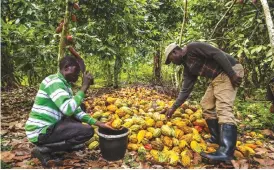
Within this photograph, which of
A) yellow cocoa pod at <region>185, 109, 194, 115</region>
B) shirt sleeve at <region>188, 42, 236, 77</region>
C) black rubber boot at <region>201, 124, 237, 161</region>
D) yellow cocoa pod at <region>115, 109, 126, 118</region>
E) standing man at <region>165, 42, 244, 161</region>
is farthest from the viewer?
yellow cocoa pod at <region>185, 109, 194, 115</region>

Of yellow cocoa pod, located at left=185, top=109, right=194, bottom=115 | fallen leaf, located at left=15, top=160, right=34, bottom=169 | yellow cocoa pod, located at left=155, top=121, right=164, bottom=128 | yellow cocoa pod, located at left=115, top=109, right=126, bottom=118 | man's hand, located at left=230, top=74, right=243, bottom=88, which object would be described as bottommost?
fallen leaf, located at left=15, top=160, right=34, bottom=169

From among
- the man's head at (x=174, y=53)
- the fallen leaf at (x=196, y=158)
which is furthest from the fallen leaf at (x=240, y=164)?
the man's head at (x=174, y=53)

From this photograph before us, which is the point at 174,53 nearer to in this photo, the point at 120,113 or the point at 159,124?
the point at 159,124

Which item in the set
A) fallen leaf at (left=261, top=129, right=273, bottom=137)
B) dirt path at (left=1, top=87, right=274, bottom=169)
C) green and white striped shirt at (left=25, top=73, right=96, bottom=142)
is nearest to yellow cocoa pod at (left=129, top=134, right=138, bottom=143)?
dirt path at (left=1, top=87, right=274, bottom=169)

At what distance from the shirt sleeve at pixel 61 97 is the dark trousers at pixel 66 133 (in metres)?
0.20

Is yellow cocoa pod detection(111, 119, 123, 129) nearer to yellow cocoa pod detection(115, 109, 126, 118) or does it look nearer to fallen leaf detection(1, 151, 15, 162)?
yellow cocoa pod detection(115, 109, 126, 118)

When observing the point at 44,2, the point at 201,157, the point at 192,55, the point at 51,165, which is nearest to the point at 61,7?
the point at 44,2

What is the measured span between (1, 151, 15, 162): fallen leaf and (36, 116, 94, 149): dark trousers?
0.32 meters

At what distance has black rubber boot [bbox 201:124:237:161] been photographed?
2.74m

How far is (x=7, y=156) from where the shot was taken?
276cm

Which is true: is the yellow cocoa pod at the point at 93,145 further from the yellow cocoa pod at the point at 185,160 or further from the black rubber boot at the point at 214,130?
the black rubber boot at the point at 214,130

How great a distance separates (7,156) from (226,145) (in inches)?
83.5

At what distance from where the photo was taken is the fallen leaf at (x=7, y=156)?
8.87 ft

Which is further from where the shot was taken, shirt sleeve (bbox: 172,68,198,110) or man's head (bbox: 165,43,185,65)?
shirt sleeve (bbox: 172,68,198,110)
